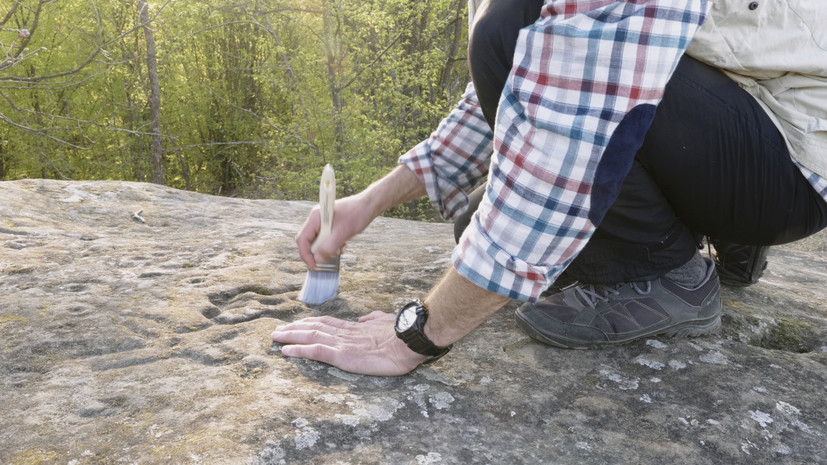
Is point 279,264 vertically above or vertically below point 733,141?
below

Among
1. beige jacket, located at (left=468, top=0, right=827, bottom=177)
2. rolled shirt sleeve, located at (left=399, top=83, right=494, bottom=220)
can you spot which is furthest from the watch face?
beige jacket, located at (left=468, top=0, right=827, bottom=177)

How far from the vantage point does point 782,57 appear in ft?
4.13

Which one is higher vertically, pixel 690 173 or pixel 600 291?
pixel 690 173

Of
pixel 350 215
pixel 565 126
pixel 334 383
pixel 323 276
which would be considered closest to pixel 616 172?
pixel 565 126

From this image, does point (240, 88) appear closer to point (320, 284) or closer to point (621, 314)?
point (320, 284)

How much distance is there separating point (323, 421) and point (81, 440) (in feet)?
1.41

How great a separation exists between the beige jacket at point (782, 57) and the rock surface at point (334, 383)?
56cm

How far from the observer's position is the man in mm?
1077

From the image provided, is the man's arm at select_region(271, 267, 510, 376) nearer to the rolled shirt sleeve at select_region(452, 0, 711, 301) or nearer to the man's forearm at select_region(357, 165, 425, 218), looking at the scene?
the rolled shirt sleeve at select_region(452, 0, 711, 301)

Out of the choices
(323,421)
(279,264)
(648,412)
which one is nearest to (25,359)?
(323,421)

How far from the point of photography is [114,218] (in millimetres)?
2691

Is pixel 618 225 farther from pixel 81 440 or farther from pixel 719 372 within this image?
pixel 81 440

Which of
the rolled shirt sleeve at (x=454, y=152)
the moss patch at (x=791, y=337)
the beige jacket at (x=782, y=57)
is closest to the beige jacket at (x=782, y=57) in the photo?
the beige jacket at (x=782, y=57)

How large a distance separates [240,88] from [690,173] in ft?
40.4
